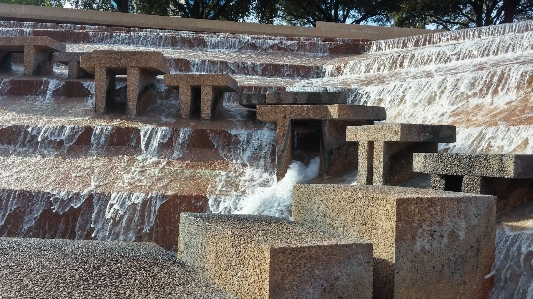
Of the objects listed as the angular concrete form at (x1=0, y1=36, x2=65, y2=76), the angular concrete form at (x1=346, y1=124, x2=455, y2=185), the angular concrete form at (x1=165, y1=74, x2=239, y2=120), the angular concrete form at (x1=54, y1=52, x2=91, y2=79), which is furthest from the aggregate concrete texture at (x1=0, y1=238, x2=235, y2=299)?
the angular concrete form at (x1=0, y1=36, x2=65, y2=76)

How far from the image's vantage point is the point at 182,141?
25.7ft

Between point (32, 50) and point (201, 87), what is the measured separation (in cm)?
361

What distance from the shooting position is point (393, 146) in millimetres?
5785

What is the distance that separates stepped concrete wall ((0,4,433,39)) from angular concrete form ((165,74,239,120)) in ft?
31.3

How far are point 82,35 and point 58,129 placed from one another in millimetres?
6818

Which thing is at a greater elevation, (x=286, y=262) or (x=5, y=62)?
(x=5, y=62)

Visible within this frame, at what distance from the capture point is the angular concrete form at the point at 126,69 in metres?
8.59

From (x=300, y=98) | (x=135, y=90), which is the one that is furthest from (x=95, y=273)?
(x=135, y=90)

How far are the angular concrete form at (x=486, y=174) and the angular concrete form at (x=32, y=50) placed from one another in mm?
7577

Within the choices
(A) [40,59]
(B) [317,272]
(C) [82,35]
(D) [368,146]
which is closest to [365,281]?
(B) [317,272]

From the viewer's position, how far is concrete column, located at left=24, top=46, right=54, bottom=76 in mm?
10539

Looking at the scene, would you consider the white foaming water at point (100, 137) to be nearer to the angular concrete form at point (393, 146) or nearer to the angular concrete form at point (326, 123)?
the angular concrete form at point (326, 123)

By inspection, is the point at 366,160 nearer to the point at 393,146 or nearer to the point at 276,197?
the point at 393,146

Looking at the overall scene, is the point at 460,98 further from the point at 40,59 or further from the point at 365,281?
the point at 40,59
